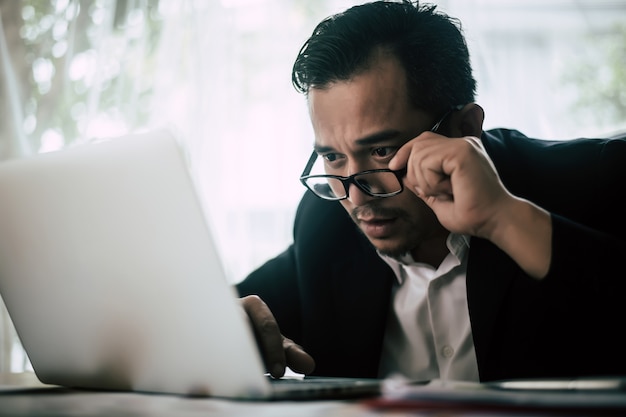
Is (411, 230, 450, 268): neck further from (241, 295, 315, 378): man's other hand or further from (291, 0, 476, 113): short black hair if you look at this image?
(241, 295, 315, 378): man's other hand

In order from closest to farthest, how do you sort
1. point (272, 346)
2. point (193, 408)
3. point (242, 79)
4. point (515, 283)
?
point (193, 408) < point (272, 346) < point (515, 283) < point (242, 79)

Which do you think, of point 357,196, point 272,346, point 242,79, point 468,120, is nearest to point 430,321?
point 357,196

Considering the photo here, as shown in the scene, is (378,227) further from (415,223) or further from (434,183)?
(434,183)

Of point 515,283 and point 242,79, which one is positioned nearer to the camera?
point 515,283

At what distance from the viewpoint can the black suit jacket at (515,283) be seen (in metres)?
0.96

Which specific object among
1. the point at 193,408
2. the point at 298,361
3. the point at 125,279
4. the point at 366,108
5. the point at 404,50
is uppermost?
the point at 404,50

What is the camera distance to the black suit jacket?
0.96 metres

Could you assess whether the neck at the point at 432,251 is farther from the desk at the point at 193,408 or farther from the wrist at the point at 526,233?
the desk at the point at 193,408

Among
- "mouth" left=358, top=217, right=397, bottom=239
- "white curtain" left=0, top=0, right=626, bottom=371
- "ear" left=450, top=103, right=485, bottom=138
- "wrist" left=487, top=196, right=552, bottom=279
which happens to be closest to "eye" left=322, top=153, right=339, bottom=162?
"mouth" left=358, top=217, right=397, bottom=239

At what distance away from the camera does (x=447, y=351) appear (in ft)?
4.34

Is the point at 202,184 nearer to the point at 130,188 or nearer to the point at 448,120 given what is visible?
the point at 448,120

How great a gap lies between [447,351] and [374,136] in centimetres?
45

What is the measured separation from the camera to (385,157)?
51.0 inches

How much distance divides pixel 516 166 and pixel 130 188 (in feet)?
3.08
